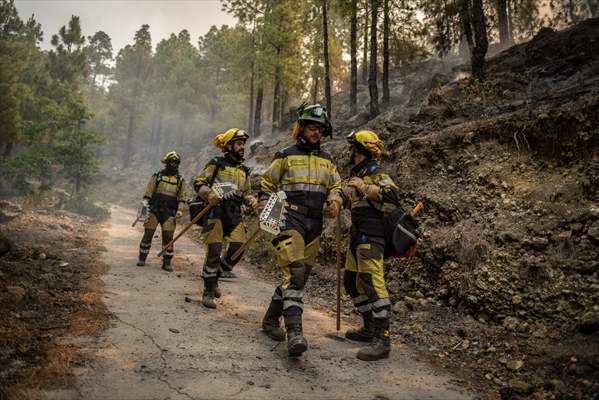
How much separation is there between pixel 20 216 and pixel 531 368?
14980 mm

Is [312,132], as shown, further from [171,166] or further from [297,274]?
[171,166]

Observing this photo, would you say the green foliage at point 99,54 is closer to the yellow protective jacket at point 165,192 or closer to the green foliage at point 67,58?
the green foliage at point 67,58

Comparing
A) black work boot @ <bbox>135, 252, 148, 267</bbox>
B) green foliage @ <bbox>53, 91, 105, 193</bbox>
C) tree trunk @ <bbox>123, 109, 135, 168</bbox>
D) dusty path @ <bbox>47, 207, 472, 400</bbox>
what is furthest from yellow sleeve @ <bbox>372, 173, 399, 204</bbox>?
tree trunk @ <bbox>123, 109, 135, 168</bbox>

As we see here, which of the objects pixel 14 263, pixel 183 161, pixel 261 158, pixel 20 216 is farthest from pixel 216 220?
pixel 183 161

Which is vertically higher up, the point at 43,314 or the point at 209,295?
the point at 209,295

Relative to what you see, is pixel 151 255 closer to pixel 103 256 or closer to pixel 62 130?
pixel 103 256

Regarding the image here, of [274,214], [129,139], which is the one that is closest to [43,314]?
[274,214]

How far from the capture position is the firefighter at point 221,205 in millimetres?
5820

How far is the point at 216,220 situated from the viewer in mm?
6109

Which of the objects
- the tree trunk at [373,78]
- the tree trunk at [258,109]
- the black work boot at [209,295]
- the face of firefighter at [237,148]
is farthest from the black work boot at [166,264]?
the tree trunk at [258,109]

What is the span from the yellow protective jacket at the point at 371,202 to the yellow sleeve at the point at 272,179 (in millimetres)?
905

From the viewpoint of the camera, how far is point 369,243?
448 centimetres

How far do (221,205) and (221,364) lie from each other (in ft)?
10.0

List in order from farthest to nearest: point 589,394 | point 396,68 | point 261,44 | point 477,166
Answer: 1. point 396,68
2. point 261,44
3. point 477,166
4. point 589,394
